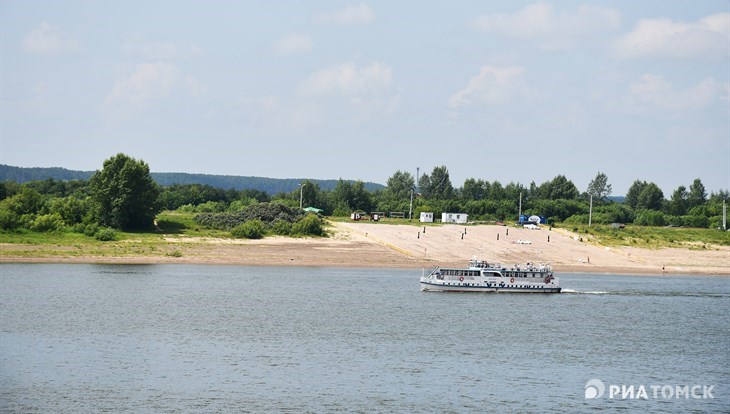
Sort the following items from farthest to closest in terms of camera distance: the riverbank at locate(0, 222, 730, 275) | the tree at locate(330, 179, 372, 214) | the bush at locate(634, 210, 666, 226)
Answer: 1. the tree at locate(330, 179, 372, 214)
2. the bush at locate(634, 210, 666, 226)
3. the riverbank at locate(0, 222, 730, 275)

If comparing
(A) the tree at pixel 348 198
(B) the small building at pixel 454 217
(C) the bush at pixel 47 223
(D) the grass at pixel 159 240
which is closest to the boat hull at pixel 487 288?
(D) the grass at pixel 159 240

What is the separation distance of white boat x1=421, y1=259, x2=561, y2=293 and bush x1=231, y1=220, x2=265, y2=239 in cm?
4129

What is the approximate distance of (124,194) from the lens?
125m

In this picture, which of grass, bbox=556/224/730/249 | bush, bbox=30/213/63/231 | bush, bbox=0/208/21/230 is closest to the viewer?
bush, bbox=0/208/21/230

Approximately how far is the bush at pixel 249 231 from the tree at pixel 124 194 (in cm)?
1215

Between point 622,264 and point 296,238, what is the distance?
4714cm

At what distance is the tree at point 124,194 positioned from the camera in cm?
12462

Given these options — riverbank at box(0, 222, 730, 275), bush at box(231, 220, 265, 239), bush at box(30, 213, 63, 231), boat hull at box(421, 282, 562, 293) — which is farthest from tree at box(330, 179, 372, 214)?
boat hull at box(421, 282, 562, 293)

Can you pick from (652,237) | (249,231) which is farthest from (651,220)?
(249,231)

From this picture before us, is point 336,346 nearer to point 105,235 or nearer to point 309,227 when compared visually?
point 105,235

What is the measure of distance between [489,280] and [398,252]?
32.9 m

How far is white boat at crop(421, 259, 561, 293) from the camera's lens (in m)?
94.0

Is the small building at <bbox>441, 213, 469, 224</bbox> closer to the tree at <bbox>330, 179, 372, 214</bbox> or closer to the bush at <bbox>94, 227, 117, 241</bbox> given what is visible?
the tree at <bbox>330, 179, 372, 214</bbox>

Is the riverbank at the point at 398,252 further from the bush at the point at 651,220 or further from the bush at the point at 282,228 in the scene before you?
the bush at the point at 651,220
